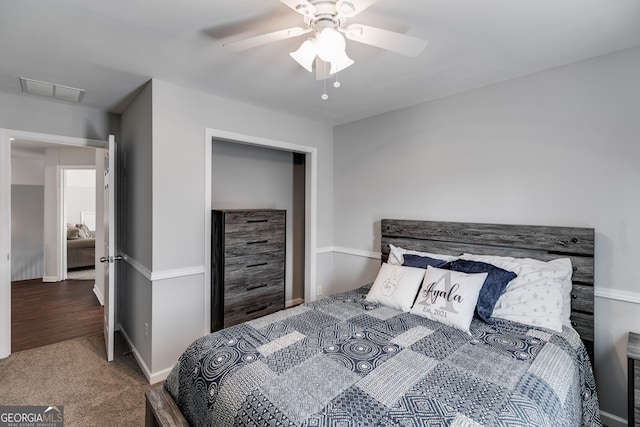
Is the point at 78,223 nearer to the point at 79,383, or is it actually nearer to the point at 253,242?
the point at 79,383

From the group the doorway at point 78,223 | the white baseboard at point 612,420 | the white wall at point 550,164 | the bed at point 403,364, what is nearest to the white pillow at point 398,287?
the bed at point 403,364

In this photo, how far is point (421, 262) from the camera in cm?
253

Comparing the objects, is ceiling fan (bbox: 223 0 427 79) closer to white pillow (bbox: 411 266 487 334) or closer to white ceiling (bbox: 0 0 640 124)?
white ceiling (bbox: 0 0 640 124)

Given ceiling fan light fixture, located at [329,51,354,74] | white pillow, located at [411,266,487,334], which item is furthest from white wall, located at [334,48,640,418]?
ceiling fan light fixture, located at [329,51,354,74]

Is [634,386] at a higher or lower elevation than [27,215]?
lower

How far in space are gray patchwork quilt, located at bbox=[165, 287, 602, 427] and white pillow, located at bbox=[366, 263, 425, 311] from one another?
0.21 metres

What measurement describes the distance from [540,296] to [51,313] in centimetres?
521

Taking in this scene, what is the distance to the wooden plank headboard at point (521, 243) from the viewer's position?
6.71 feet

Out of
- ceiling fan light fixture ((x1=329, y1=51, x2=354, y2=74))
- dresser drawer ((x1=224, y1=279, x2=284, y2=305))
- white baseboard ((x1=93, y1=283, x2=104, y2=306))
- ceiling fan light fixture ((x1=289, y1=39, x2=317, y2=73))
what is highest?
ceiling fan light fixture ((x1=289, y1=39, x2=317, y2=73))

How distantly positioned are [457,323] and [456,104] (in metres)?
1.86

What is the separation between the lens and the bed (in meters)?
1.16

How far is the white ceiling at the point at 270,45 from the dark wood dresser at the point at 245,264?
4.00 feet

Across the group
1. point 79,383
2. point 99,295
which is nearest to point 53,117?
point 79,383

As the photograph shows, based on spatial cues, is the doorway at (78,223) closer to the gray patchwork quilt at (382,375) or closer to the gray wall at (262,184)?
the gray wall at (262,184)
